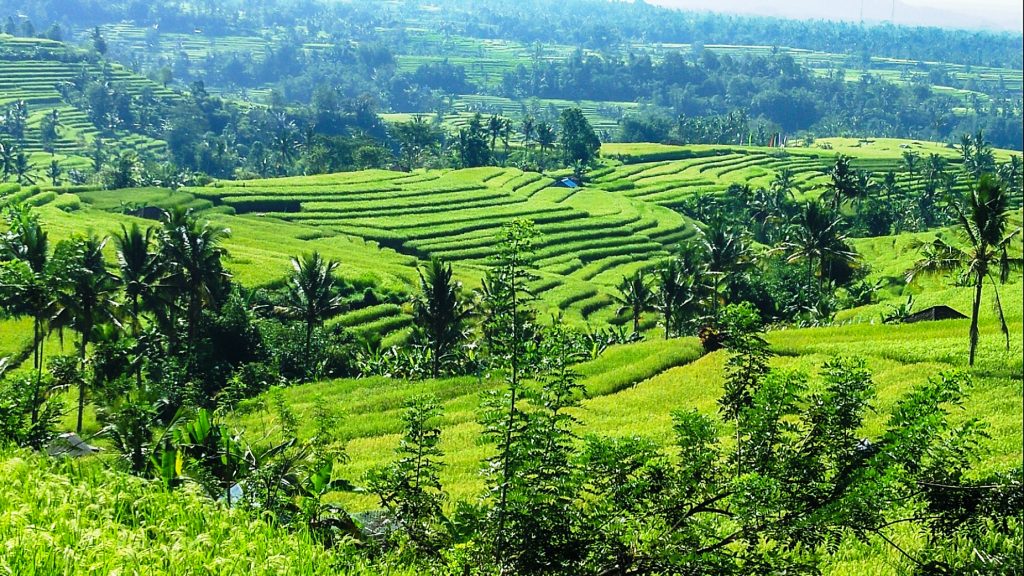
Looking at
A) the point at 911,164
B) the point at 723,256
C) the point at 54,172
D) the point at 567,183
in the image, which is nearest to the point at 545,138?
the point at 567,183

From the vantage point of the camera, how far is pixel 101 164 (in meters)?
104

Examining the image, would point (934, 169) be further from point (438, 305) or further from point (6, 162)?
point (6, 162)

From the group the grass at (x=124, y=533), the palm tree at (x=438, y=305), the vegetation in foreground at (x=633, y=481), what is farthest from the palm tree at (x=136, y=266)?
the grass at (x=124, y=533)

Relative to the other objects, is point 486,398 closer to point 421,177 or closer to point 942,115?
point 421,177

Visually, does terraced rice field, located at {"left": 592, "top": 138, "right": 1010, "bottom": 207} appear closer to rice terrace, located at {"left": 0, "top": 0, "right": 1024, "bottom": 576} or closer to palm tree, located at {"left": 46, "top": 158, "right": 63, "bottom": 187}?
rice terrace, located at {"left": 0, "top": 0, "right": 1024, "bottom": 576}

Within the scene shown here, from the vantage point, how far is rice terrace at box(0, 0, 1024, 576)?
7156 mm

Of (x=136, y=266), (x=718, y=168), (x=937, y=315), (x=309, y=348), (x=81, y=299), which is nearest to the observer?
(x=81, y=299)

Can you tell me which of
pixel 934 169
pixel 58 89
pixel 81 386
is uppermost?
pixel 58 89

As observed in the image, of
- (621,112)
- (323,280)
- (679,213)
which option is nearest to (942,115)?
(621,112)

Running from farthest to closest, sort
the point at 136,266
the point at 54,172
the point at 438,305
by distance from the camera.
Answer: the point at 54,172, the point at 438,305, the point at 136,266

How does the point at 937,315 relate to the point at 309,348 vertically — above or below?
above

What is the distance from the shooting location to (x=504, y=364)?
7.94 m

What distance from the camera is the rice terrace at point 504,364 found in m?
7.16

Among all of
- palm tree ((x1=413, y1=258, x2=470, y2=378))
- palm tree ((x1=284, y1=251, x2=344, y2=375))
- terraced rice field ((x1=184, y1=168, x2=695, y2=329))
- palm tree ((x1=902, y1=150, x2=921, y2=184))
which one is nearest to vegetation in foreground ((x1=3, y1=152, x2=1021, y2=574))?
palm tree ((x1=413, y1=258, x2=470, y2=378))
